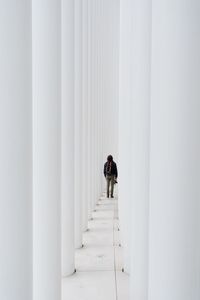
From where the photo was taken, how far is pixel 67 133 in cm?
873

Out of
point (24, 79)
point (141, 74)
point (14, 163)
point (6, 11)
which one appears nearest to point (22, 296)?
point (14, 163)

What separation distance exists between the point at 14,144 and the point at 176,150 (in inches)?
50.8

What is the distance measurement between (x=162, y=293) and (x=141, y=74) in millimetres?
3319

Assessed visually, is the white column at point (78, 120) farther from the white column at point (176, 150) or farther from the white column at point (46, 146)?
the white column at point (176, 150)

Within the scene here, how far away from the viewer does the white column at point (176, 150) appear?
3244 mm

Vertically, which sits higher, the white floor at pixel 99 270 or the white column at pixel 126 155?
the white column at pixel 126 155

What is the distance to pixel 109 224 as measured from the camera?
14.3m

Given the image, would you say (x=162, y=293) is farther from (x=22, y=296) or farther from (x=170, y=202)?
(x=22, y=296)

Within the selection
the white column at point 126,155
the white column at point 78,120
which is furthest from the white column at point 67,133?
the white column at point 78,120

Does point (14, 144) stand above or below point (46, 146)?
above

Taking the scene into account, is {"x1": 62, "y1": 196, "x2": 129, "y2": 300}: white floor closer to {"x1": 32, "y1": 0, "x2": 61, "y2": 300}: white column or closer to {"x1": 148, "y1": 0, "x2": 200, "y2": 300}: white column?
{"x1": 32, "y1": 0, "x2": 61, "y2": 300}: white column

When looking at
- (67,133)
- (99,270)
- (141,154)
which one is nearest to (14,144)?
(141,154)

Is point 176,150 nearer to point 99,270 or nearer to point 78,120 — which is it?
point 99,270

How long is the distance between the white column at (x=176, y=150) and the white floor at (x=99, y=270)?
4259 mm
